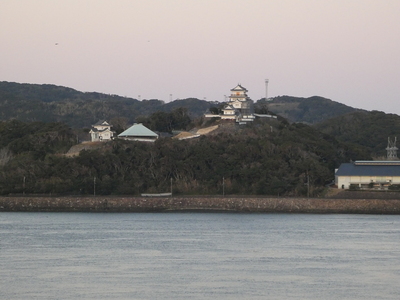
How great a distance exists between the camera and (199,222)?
5147cm

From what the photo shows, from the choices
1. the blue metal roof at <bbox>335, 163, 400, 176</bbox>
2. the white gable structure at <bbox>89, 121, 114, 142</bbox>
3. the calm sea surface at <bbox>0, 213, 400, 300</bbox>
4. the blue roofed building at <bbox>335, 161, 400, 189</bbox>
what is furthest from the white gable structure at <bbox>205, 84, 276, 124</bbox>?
the calm sea surface at <bbox>0, 213, 400, 300</bbox>

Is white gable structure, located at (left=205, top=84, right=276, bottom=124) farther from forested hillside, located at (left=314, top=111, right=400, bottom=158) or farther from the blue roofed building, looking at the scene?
the blue roofed building

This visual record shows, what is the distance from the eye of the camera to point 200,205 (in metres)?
59.9

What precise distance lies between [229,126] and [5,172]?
71.4 ft

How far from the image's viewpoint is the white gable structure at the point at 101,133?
79300 millimetres

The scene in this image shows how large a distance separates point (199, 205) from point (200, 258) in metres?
25.1

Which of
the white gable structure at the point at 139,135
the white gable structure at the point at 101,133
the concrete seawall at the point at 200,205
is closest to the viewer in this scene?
the concrete seawall at the point at 200,205

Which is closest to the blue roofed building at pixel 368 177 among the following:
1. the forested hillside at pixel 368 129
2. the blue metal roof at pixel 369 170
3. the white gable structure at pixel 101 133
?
the blue metal roof at pixel 369 170

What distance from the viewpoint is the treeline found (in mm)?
64000

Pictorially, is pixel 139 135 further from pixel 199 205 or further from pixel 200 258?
pixel 200 258

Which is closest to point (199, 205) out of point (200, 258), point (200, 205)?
point (200, 205)

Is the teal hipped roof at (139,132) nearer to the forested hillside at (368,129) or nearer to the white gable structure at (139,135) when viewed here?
the white gable structure at (139,135)

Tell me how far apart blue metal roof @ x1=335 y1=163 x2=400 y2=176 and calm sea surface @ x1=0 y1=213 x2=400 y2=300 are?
9313mm

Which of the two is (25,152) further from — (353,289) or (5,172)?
(353,289)
